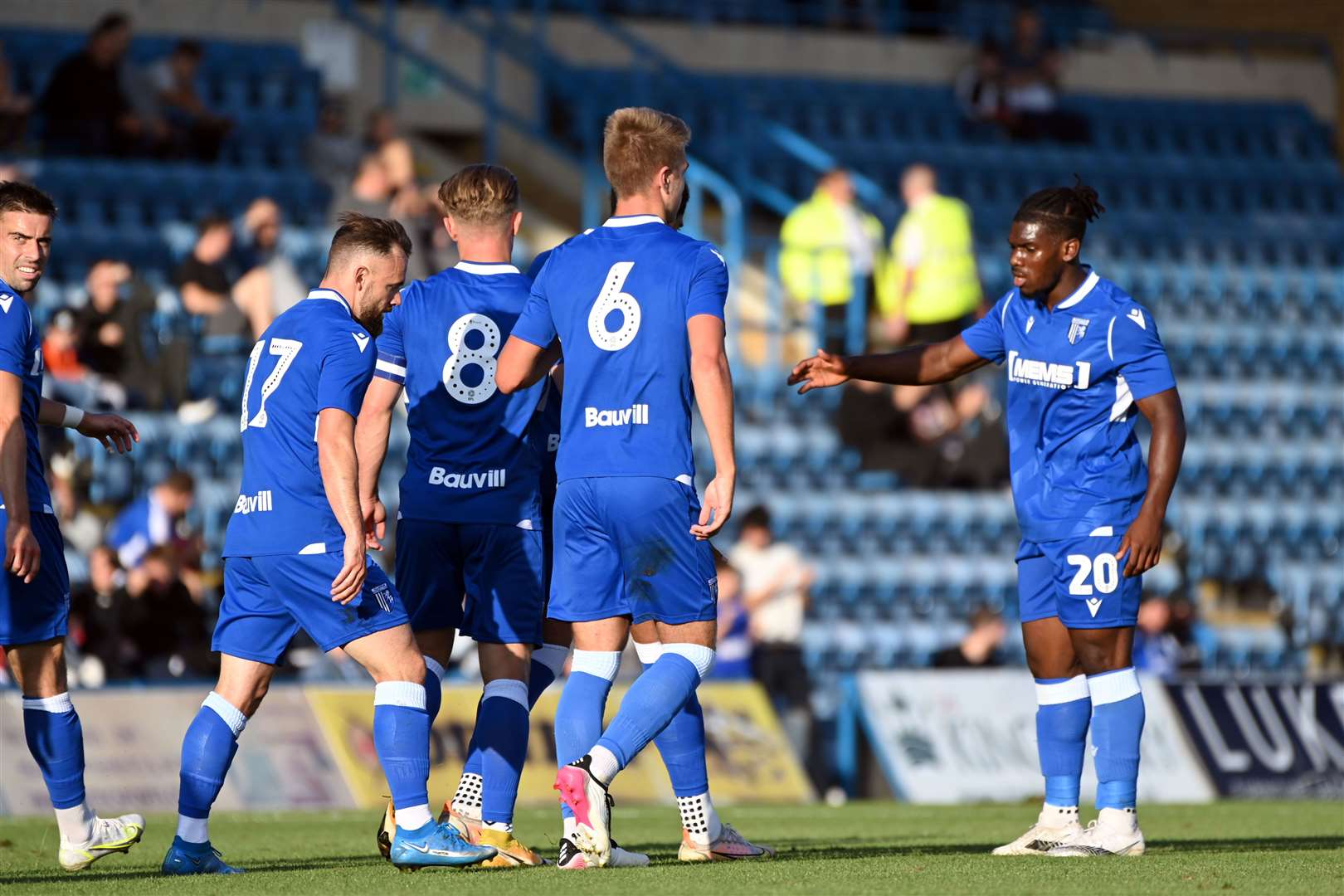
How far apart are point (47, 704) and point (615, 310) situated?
2370 mm

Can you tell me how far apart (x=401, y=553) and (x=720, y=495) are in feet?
4.62

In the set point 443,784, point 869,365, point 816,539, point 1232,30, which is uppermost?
point 1232,30

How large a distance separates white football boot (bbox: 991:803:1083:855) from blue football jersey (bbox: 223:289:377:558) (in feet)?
8.67

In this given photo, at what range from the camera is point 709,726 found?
1336 centimetres

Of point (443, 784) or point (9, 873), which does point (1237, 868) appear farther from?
point (443, 784)

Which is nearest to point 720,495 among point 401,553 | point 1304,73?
point 401,553

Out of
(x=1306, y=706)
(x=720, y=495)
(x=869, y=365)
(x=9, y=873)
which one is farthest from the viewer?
(x=1306, y=706)

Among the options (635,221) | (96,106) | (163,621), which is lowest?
(163,621)

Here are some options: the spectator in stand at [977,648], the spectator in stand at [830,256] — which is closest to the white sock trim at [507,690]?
the spectator in stand at [977,648]

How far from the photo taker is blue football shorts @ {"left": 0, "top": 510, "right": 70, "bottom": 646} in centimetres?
704

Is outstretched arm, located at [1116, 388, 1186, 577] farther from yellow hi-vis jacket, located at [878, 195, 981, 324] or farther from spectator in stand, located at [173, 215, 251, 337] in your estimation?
yellow hi-vis jacket, located at [878, 195, 981, 324]

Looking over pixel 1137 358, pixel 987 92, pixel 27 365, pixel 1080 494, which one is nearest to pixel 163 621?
pixel 27 365

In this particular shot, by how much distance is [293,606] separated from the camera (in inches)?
268

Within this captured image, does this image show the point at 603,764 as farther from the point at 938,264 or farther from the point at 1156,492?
the point at 938,264
